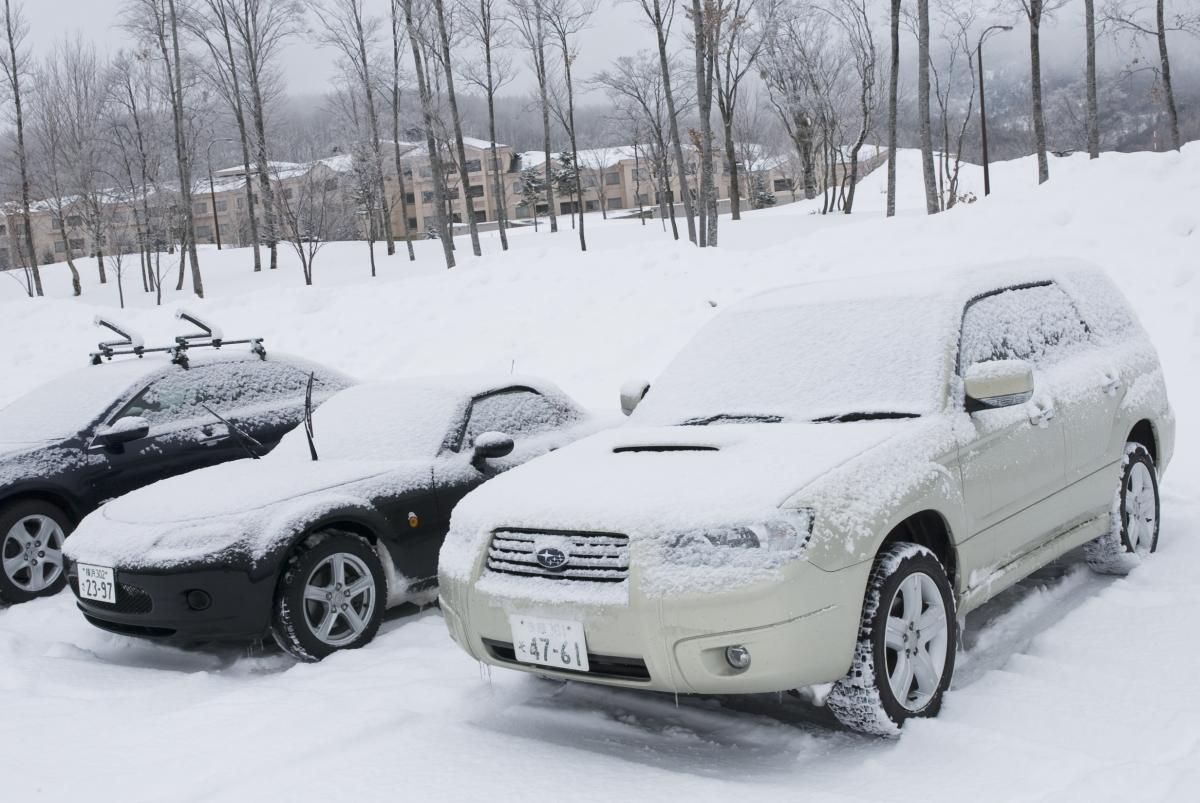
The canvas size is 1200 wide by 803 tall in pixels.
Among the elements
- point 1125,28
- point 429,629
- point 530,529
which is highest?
point 1125,28

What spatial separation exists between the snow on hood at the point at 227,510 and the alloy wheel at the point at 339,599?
0.96ft

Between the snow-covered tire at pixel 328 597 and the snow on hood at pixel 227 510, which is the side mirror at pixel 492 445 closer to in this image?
the snow on hood at pixel 227 510

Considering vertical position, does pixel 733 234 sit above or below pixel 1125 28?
below

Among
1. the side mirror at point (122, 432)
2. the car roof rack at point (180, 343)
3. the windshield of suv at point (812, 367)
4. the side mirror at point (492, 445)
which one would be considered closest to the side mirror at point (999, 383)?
the windshield of suv at point (812, 367)

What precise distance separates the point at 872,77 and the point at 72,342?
36.8 meters

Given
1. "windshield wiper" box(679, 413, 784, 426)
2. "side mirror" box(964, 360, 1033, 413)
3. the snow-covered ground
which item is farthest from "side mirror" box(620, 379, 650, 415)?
"side mirror" box(964, 360, 1033, 413)

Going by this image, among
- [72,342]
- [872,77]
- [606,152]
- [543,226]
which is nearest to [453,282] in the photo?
[72,342]

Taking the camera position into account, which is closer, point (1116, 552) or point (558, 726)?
point (558, 726)

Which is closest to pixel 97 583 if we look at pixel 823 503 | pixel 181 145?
pixel 823 503

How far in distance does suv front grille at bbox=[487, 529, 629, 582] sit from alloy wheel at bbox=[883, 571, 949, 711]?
96 centimetres

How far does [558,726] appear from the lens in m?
3.80

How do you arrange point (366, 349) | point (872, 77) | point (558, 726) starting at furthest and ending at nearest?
point (872, 77), point (366, 349), point (558, 726)

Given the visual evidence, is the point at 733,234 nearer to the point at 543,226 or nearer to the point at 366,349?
the point at 366,349

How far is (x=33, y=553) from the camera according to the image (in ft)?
21.6
